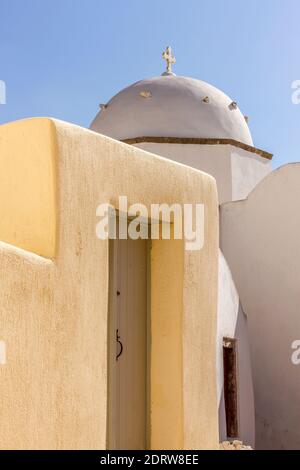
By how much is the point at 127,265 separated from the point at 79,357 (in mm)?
1146

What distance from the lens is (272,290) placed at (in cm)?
1124

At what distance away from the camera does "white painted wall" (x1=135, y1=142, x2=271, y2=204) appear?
1399 cm

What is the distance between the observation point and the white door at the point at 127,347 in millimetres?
4914

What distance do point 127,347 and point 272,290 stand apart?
21.7ft

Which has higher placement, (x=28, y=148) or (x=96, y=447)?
(x=28, y=148)

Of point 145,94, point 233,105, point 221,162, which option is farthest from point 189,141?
point 233,105

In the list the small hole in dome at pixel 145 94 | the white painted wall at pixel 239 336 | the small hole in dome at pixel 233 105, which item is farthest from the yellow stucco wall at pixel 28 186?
the small hole in dome at pixel 233 105

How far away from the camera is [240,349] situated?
9.31 meters

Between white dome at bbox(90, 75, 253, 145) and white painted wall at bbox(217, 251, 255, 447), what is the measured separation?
5.87 metres

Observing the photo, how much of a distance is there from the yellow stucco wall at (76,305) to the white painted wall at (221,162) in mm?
8542

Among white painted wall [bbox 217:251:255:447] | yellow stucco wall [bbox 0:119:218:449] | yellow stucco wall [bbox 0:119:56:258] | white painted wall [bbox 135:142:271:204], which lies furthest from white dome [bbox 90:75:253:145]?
yellow stucco wall [bbox 0:119:56:258]

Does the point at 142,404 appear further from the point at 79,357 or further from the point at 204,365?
the point at 79,357

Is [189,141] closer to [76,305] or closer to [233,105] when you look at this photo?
[233,105]
